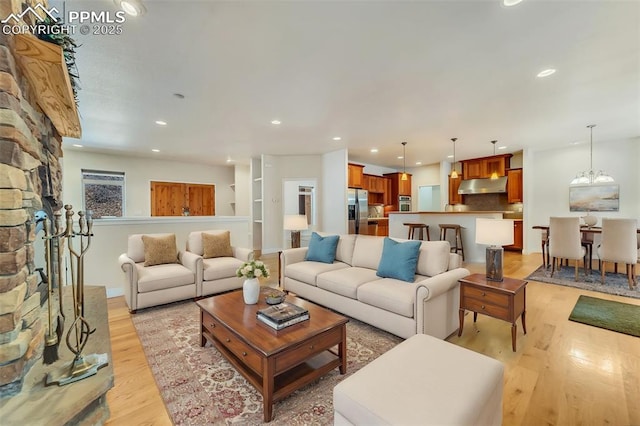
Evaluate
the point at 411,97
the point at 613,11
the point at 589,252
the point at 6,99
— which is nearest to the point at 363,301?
the point at 411,97

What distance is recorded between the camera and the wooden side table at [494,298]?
7.52 ft

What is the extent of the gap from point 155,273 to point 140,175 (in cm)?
514

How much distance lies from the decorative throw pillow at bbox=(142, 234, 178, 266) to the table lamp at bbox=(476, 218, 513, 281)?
3.83 meters

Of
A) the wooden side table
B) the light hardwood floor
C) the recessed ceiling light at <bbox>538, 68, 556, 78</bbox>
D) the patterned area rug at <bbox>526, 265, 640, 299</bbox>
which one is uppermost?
the recessed ceiling light at <bbox>538, 68, 556, 78</bbox>

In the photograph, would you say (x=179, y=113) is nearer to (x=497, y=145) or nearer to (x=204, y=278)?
(x=204, y=278)

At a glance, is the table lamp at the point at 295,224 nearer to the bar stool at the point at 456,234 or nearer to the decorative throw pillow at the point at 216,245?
the decorative throw pillow at the point at 216,245

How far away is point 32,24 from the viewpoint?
1.38m

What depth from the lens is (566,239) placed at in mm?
4566

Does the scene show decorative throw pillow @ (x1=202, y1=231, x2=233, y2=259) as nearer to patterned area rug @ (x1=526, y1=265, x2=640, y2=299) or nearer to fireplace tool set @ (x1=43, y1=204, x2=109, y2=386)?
fireplace tool set @ (x1=43, y1=204, x2=109, y2=386)

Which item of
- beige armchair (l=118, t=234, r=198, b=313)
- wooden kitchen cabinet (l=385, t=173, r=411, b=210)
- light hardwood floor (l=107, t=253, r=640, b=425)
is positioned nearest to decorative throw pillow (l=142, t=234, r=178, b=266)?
beige armchair (l=118, t=234, r=198, b=313)

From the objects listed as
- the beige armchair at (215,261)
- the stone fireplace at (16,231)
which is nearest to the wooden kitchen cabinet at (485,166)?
the beige armchair at (215,261)

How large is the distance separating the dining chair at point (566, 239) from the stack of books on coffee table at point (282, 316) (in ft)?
16.0

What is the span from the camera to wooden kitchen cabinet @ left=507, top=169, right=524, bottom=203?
7.00 metres

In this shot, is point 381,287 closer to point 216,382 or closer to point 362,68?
point 216,382
